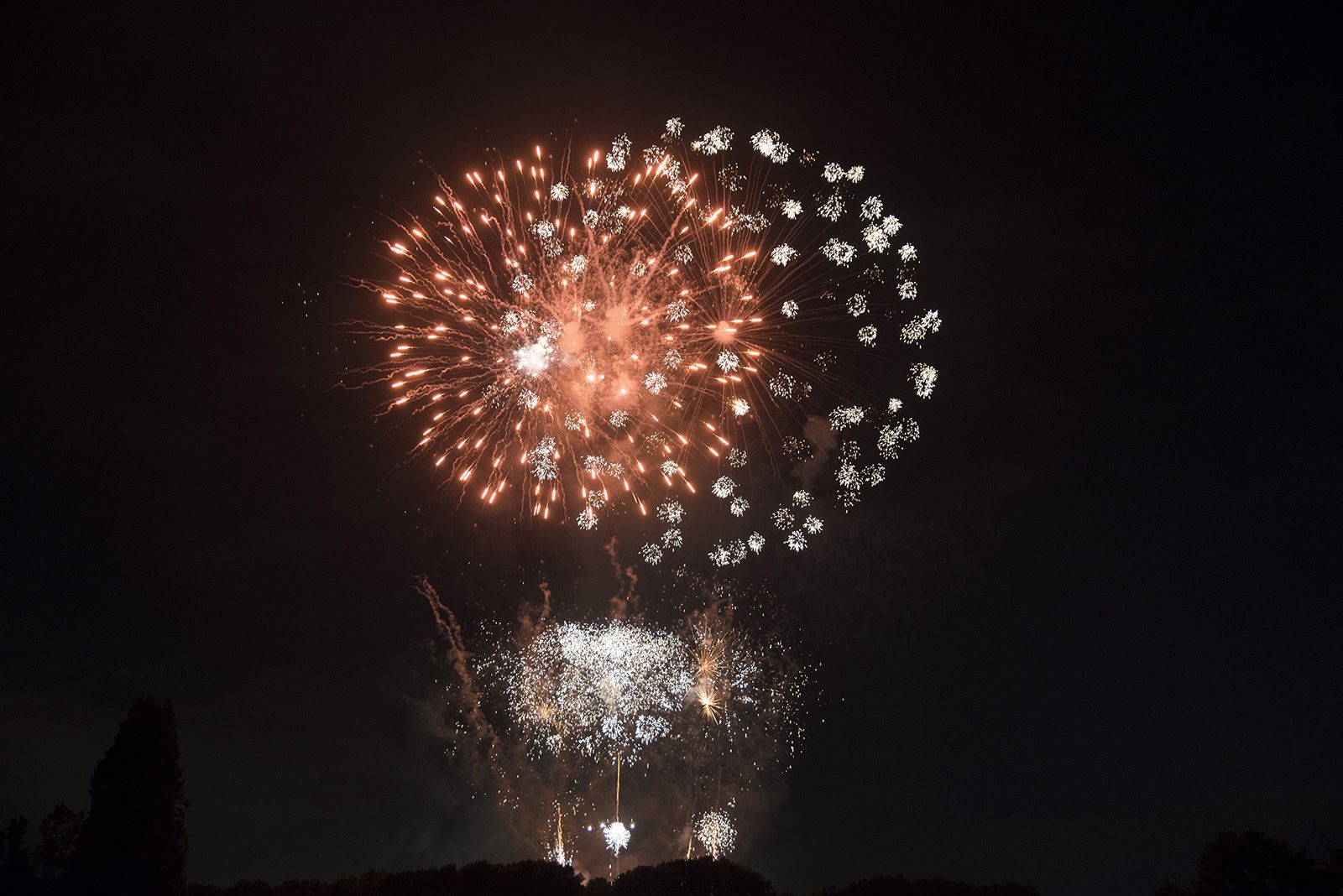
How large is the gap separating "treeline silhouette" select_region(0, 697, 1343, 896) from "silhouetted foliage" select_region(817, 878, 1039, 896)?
0.12 feet

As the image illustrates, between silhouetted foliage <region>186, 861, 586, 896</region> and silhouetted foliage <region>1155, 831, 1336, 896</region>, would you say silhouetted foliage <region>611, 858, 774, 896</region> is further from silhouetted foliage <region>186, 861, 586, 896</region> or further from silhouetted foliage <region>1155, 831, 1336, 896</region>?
silhouetted foliage <region>1155, 831, 1336, 896</region>

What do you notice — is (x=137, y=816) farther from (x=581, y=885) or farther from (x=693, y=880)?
(x=693, y=880)

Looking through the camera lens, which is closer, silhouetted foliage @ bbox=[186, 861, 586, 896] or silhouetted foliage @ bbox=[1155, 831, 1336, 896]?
silhouetted foliage @ bbox=[1155, 831, 1336, 896]

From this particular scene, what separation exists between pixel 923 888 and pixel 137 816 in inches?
1133

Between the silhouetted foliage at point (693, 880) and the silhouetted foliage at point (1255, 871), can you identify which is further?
the silhouetted foliage at point (693, 880)

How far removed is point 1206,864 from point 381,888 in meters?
31.5

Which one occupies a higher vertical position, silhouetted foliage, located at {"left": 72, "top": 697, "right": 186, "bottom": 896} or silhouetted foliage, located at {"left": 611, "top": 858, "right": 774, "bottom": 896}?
silhouetted foliage, located at {"left": 72, "top": 697, "right": 186, "bottom": 896}

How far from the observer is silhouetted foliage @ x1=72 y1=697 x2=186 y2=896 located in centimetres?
3012

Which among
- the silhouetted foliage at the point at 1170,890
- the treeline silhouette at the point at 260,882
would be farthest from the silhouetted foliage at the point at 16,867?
the silhouetted foliage at the point at 1170,890

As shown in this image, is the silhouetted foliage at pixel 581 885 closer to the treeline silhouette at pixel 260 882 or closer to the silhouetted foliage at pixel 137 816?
the treeline silhouette at pixel 260 882

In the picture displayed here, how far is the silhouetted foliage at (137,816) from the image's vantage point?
30125 mm

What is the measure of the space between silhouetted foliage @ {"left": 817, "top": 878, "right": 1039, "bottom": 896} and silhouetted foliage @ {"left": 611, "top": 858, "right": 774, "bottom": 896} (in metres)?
3.08

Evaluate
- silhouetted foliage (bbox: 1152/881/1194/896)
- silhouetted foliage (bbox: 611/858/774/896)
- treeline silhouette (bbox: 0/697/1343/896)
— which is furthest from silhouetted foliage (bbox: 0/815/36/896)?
silhouetted foliage (bbox: 1152/881/1194/896)

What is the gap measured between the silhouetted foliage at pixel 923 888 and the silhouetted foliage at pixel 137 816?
940 inches
